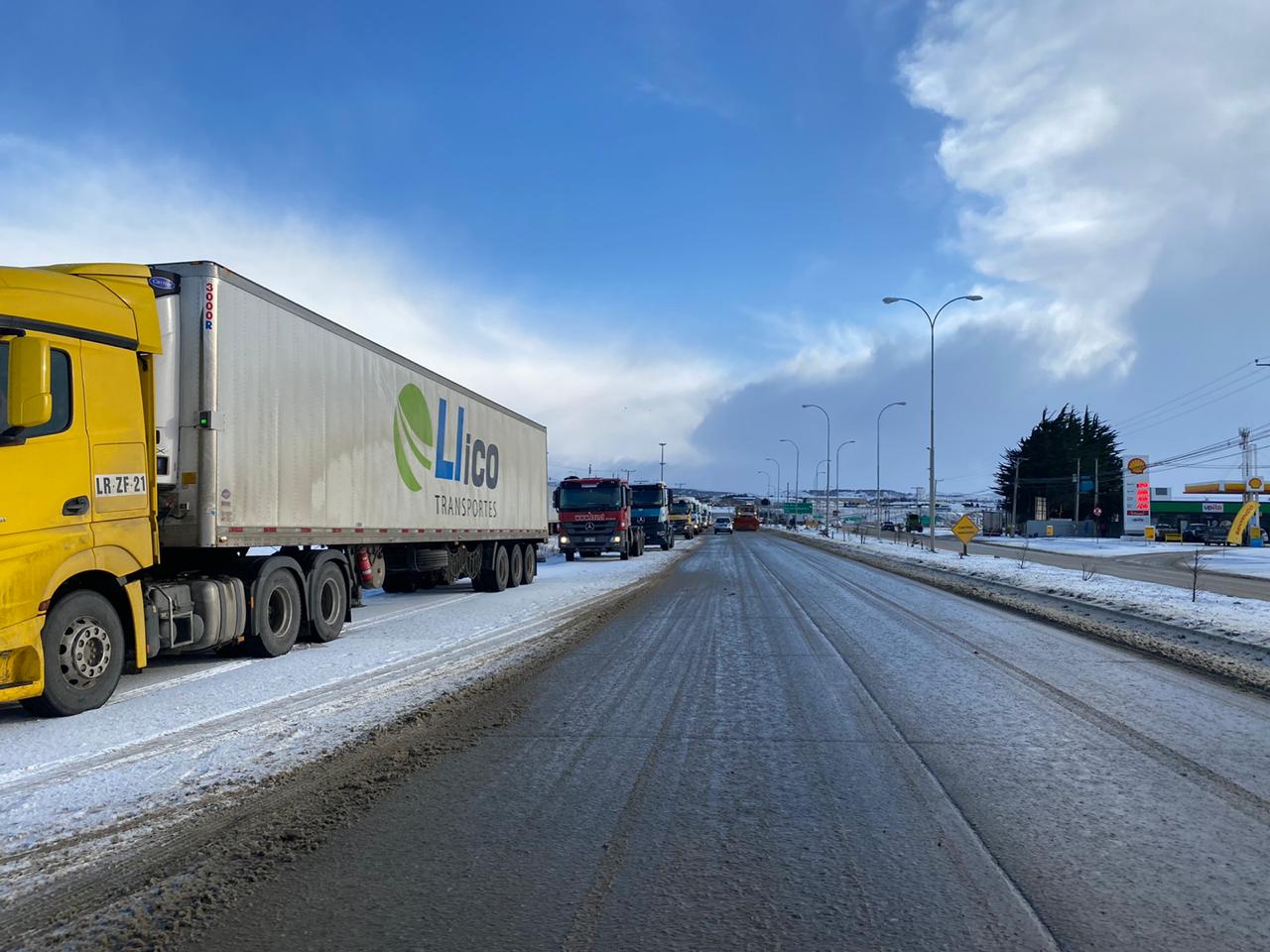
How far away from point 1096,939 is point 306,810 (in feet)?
13.2

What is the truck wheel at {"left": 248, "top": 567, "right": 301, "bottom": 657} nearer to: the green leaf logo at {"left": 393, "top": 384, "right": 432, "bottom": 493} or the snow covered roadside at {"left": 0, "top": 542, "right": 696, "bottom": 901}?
the snow covered roadside at {"left": 0, "top": 542, "right": 696, "bottom": 901}

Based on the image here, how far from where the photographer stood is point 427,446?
15.8 metres

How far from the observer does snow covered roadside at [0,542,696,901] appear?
492 centimetres

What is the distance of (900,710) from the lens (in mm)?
7754

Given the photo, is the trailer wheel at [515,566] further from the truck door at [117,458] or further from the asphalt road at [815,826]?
the truck door at [117,458]

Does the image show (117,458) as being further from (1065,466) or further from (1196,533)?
(1065,466)

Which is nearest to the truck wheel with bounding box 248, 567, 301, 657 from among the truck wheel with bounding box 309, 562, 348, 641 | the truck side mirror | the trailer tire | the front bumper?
the truck wheel with bounding box 309, 562, 348, 641

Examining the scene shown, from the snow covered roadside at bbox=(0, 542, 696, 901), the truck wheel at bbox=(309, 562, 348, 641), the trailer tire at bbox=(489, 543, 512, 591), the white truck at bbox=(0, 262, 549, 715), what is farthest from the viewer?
the trailer tire at bbox=(489, 543, 512, 591)

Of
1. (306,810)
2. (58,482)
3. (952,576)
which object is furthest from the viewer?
(952,576)

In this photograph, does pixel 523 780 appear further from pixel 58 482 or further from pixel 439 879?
pixel 58 482

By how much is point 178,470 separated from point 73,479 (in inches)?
70.5

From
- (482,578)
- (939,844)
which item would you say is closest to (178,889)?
(939,844)

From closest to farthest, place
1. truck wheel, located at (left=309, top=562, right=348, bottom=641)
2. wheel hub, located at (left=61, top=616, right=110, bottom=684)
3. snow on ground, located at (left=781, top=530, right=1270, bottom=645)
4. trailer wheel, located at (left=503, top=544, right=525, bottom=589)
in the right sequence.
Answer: wheel hub, located at (left=61, top=616, right=110, bottom=684) < truck wheel, located at (left=309, top=562, right=348, bottom=641) < snow on ground, located at (left=781, top=530, right=1270, bottom=645) < trailer wheel, located at (left=503, top=544, right=525, bottom=589)

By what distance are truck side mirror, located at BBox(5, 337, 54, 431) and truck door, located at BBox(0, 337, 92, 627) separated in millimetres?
95
